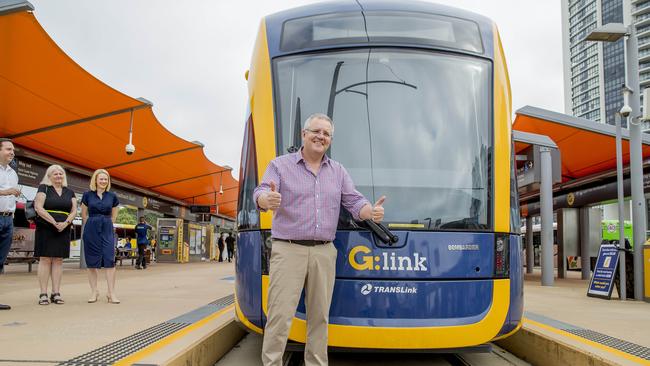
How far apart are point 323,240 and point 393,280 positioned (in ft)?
1.83

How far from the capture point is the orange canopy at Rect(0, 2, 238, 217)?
841cm

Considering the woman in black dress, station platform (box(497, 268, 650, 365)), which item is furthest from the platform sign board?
the woman in black dress

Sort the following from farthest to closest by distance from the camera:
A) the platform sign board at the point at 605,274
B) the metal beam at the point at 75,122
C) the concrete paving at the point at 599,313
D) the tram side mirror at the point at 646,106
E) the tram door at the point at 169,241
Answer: the tram door at the point at 169,241, the metal beam at the point at 75,122, the platform sign board at the point at 605,274, the tram side mirror at the point at 646,106, the concrete paving at the point at 599,313

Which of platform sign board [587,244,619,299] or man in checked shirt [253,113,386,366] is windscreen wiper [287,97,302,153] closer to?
man in checked shirt [253,113,386,366]

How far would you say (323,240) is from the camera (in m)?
3.37

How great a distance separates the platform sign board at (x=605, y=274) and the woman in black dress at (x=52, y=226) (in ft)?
26.5

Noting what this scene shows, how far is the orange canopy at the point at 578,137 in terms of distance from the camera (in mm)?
11406

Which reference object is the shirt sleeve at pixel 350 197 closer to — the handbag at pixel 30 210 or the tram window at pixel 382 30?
the tram window at pixel 382 30

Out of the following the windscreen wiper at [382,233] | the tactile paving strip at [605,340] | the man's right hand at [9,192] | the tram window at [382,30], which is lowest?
the tactile paving strip at [605,340]

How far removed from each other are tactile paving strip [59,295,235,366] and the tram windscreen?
5.66 feet

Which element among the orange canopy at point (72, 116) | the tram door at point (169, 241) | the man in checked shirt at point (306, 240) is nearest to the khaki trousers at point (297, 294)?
the man in checked shirt at point (306, 240)

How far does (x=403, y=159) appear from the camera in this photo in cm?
381

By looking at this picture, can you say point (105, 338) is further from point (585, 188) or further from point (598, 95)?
point (598, 95)

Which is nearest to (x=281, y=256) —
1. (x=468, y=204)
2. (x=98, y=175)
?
(x=468, y=204)
